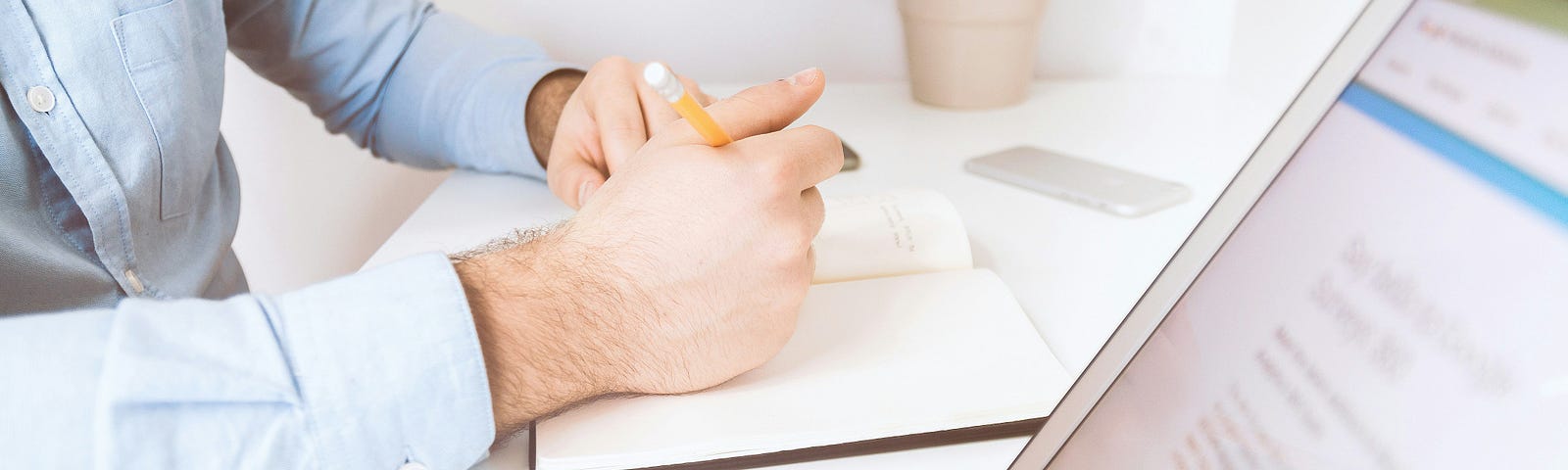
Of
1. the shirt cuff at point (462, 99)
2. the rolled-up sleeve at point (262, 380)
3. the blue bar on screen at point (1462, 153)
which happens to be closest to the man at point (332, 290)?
the rolled-up sleeve at point (262, 380)

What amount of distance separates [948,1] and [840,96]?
175mm

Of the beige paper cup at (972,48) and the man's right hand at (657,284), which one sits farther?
the beige paper cup at (972,48)

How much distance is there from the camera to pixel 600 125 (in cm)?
69

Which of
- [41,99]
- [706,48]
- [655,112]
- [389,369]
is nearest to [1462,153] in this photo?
[389,369]

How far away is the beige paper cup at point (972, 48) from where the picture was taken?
1.00m

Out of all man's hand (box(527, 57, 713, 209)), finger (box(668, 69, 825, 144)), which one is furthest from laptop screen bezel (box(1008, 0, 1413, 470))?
man's hand (box(527, 57, 713, 209))

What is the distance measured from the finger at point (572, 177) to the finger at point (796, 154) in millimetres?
209

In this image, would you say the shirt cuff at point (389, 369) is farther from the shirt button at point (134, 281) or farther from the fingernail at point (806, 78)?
the shirt button at point (134, 281)

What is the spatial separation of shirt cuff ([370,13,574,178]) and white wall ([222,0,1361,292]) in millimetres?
252

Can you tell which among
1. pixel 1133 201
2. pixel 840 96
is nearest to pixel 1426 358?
pixel 1133 201

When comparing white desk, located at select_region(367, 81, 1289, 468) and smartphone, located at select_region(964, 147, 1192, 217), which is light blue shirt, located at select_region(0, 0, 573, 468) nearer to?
white desk, located at select_region(367, 81, 1289, 468)

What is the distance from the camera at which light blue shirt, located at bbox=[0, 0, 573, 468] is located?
1.27 ft

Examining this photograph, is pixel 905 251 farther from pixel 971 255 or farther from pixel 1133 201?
pixel 1133 201

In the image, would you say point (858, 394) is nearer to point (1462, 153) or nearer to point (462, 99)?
point (1462, 153)
